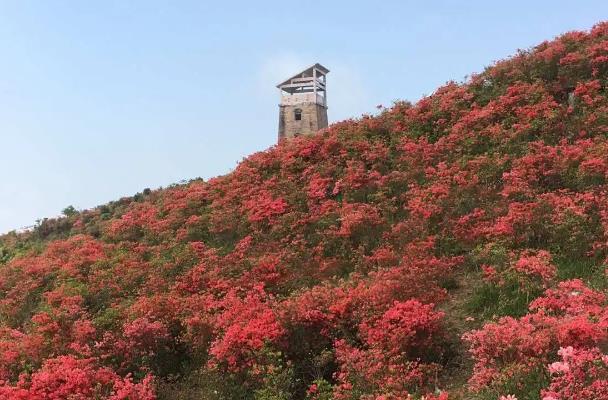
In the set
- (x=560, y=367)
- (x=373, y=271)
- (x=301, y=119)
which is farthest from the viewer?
(x=301, y=119)

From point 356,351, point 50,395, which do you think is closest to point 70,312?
point 50,395

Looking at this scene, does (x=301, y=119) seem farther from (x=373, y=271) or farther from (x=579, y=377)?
(x=579, y=377)

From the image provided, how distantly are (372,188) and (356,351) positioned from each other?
8.66 m

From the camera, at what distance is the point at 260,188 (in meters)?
19.1

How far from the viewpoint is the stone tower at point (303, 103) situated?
35.7 m

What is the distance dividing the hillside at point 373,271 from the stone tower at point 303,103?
1409 centimetres

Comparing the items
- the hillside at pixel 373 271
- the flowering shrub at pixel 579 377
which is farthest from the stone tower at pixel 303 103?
the flowering shrub at pixel 579 377

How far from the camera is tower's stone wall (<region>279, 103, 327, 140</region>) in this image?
35469 mm

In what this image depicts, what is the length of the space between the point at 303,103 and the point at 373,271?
2601 centimetres

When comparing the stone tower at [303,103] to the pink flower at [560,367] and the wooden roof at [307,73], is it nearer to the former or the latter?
the wooden roof at [307,73]

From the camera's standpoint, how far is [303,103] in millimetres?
36031

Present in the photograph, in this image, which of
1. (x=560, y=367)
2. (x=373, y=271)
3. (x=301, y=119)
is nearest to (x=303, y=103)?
(x=301, y=119)

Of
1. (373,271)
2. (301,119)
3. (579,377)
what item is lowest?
(579,377)

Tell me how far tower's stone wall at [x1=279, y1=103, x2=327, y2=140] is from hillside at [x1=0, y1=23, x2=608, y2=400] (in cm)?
1388
